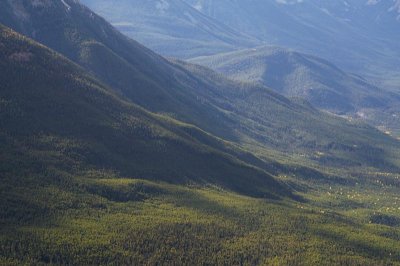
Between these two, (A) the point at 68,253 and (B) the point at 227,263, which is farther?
(B) the point at 227,263

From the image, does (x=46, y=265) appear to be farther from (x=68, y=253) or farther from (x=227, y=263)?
(x=227, y=263)

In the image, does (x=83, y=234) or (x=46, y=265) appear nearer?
(x=46, y=265)

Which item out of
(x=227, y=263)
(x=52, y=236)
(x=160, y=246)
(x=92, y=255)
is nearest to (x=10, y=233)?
(x=52, y=236)

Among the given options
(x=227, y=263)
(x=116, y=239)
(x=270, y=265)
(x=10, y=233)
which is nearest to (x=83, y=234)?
(x=116, y=239)

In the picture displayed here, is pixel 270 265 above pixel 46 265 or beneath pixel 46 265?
above

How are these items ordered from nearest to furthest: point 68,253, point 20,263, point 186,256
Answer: point 20,263, point 68,253, point 186,256

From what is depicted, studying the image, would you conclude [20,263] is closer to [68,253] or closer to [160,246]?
[68,253]

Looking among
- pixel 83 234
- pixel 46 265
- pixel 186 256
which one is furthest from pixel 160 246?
pixel 46 265

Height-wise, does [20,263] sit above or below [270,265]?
below

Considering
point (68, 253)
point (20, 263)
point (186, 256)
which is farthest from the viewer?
point (186, 256)
